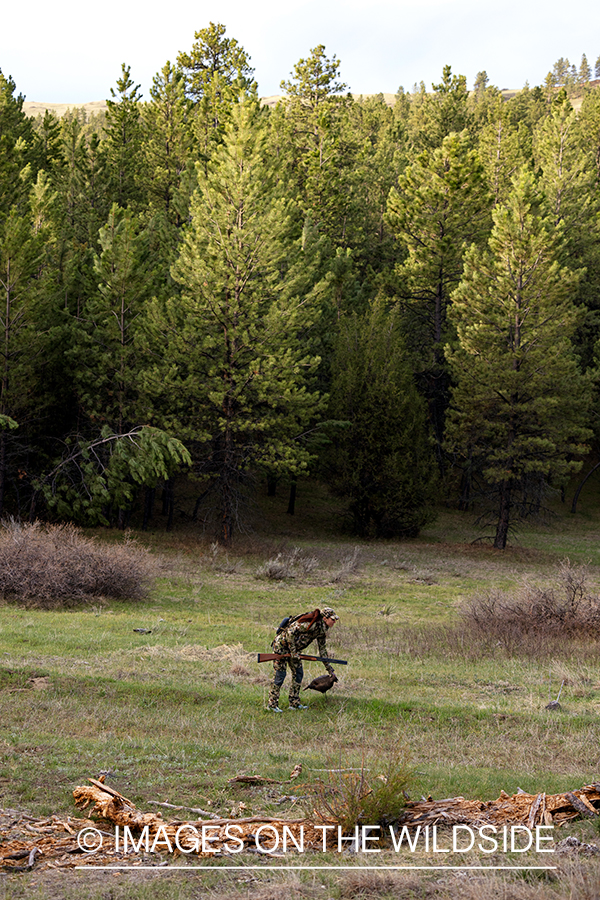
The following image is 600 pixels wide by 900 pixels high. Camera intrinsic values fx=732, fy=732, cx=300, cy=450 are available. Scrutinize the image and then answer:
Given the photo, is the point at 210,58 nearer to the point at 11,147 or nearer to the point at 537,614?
the point at 11,147

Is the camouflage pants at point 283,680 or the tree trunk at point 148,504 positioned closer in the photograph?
the camouflage pants at point 283,680

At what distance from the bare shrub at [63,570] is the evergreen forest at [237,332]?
710cm

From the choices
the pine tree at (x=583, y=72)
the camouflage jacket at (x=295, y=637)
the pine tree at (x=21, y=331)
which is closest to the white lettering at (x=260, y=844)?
the camouflage jacket at (x=295, y=637)

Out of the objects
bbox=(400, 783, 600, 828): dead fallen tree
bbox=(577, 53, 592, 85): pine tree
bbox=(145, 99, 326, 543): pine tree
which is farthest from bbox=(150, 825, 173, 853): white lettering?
bbox=(577, 53, 592, 85): pine tree

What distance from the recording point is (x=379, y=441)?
3281cm

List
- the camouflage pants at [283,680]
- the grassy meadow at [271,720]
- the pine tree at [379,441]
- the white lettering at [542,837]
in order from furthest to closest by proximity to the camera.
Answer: the pine tree at [379,441] < the camouflage pants at [283,680] < the white lettering at [542,837] < the grassy meadow at [271,720]

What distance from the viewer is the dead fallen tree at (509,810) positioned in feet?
17.8

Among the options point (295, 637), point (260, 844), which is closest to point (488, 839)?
point (260, 844)

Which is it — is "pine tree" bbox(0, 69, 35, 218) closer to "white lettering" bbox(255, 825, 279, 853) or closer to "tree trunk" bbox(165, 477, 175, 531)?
"tree trunk" bbox(165, 477, 175, 531)

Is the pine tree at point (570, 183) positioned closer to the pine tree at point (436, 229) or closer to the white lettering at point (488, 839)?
the pine tree at point (436, 229)

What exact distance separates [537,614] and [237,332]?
16.1 metres

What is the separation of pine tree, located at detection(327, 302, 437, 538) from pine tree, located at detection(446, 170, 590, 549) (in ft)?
8.88

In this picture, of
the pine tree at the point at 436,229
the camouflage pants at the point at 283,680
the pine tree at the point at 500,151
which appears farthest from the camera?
the pine tree at the point at 500,151

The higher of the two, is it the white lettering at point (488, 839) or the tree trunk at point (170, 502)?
the white lettering at point (488, 839)
